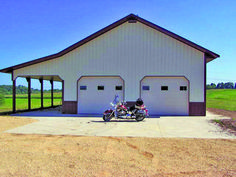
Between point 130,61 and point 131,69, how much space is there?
51 centimetres

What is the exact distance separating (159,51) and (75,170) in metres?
9.45

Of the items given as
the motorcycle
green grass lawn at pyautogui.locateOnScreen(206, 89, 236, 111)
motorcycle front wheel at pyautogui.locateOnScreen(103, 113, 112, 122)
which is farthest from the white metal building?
green grass lawn at pyautogui.locateOnScreen(206, 89, 236, 111)

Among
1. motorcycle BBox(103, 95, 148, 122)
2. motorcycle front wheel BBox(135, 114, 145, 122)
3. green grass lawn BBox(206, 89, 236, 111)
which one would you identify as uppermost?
motorcycle BBox(103, 95, 148, 122)

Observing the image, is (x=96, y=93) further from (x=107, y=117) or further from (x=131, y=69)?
(x=107, y=117)

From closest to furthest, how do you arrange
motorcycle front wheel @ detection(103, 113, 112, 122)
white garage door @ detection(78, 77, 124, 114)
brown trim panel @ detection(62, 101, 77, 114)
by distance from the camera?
motorcycle front wheel @ detection(103, 113, 112, 122) → white garage door @ detection(78, 77, 124, 114) → brown trim panel @ detection(62, 101, 77, 114)

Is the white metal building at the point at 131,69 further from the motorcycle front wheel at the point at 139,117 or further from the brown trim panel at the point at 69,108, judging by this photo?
the motorcycle front wheel at the point at 139,117

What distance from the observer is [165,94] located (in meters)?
11.6

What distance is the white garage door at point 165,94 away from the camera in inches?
452

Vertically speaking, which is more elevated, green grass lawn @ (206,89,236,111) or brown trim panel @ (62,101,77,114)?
brown trim panel @ (62,101,77,114)

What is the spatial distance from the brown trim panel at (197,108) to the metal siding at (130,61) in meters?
0.27

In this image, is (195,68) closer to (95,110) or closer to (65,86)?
(95,110)

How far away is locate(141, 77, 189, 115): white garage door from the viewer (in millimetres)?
11492

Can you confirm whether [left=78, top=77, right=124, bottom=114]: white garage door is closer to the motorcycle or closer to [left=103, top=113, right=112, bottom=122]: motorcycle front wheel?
the motorcycle

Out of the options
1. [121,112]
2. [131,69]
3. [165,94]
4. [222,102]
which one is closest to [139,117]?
[121,112]
